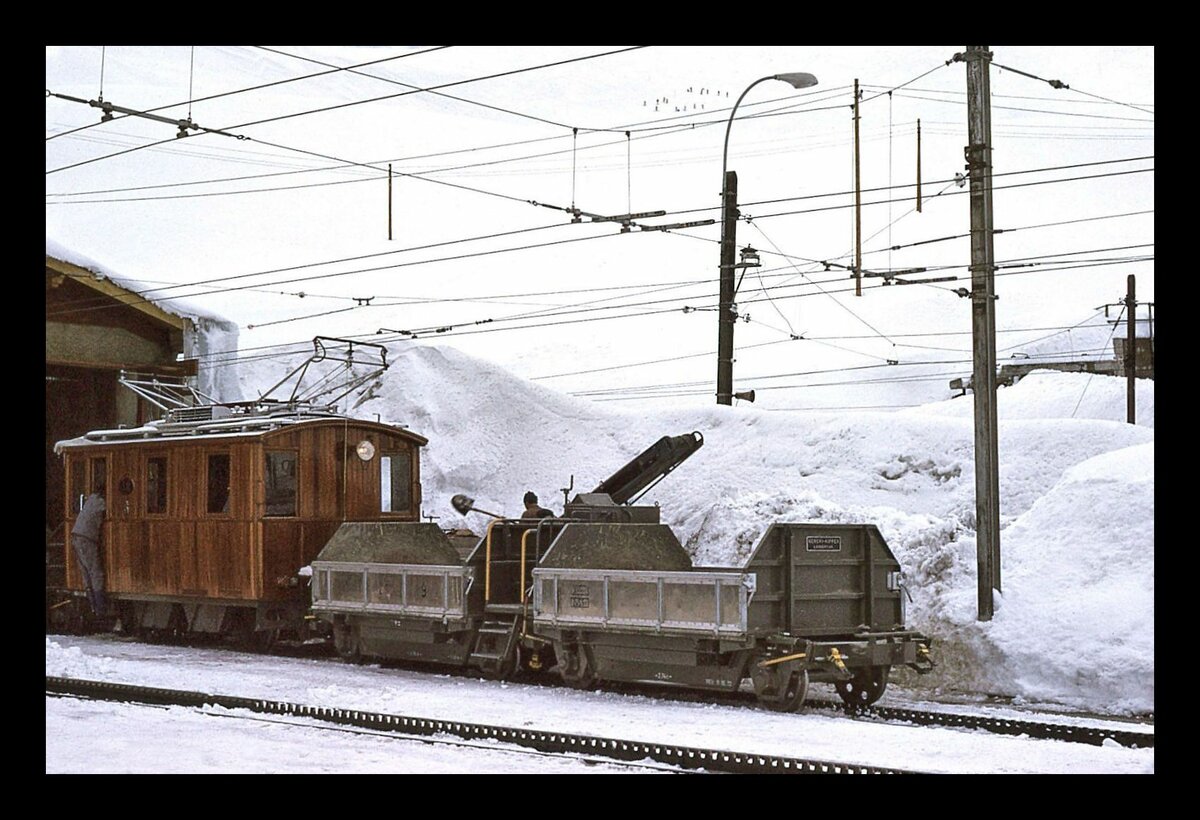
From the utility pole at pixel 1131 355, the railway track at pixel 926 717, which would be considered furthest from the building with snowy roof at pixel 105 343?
the utility pole at pixel 1131 355

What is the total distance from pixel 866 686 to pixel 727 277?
11049mm

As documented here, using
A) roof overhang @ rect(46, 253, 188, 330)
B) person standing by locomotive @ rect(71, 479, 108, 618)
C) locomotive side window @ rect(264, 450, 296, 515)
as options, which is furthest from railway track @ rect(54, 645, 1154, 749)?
roof overhang @ rect(46, 253, 188, 330)

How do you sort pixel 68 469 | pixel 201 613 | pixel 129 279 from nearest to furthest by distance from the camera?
pixel 201 613 < pixel 68 469 < pixel 129 279

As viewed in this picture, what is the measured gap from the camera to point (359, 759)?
10.6 metres

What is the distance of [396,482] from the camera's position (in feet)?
67.8

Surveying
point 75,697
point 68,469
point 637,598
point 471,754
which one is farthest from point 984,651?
point 68,469

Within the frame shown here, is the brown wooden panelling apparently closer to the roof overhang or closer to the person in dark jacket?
the person in dark jacket

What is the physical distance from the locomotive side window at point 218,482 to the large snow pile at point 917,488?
7718 millimetres

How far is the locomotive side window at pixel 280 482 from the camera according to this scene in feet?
61.9

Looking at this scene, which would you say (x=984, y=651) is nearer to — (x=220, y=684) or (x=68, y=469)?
(x=220, y=684)

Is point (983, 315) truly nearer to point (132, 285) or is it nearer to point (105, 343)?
point (132, 285)

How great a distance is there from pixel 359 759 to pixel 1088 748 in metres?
5.79

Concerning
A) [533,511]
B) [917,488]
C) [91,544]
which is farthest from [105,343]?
[917,488]

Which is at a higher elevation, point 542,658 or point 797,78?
point 797,78
